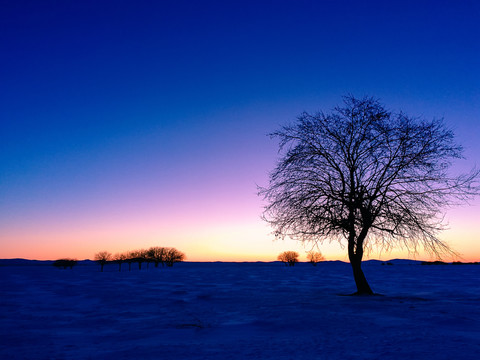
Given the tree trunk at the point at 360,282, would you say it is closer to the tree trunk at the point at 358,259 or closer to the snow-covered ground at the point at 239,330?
the tree trunk at the point at 358,259

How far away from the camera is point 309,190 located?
592 inches

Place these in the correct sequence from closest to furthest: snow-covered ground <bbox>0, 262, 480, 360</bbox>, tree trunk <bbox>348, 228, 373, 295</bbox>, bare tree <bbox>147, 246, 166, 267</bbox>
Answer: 1. snow-covered ground <bbox>0, 262, 480, 360</bbox>
2. tree trunk <bbox>348, 228, 373, 295</bbox>
3. bare tree <bbox>147, 246, 166, 267</bbox>

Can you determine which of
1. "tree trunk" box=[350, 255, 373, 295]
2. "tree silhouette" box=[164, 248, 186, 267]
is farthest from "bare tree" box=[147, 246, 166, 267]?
"tree trunk" box=[350, 255, 373, 295]

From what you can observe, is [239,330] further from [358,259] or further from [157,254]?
[157,254]

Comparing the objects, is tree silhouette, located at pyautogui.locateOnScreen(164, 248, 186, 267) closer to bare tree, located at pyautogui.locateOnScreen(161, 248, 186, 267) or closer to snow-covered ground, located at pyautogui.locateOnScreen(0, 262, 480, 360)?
bare tree, located at pyautogui.locateOnScreen(161, 248, 186, 267)

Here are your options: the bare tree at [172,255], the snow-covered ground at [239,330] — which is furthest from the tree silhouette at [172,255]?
the snow-covered ground at [239,330]

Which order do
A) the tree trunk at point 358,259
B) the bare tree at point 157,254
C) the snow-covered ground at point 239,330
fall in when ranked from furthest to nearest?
the bare tree at point 157,254 → the tree trunk at point 358,259 → the snow-covered ground at point 239,330

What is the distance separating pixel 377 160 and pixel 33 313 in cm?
1464

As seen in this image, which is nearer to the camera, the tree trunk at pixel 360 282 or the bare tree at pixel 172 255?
the tree trunk at pixel 360 282

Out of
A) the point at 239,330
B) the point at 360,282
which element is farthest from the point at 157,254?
the point at 239,330

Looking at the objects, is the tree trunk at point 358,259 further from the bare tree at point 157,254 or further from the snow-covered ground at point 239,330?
the bare tree at point 157,254

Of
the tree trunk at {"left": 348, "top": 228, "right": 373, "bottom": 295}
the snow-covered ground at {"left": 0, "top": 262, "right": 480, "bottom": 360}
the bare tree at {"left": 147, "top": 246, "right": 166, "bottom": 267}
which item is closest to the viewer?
the snow-covered ground at {"left": 0, "top": 262, "right": 480, "bottom": 360}

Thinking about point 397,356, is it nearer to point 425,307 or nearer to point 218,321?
point 218,321

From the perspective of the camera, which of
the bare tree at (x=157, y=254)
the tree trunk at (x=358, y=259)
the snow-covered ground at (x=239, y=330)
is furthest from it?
the bare tree at (x=157, y=254)
